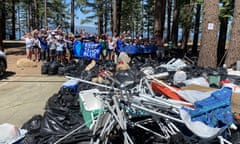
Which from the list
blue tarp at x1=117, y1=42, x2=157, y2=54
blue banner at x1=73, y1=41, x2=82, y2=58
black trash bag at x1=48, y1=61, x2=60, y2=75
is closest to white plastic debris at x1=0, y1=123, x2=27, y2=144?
black trash bag at x1=48, y1=61, x2=60, y2=75

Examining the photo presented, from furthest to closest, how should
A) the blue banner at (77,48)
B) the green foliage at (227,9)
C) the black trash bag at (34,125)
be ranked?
the green foliage at (227,9), the blue banner at (77,48), the black trash bag at (34,125)

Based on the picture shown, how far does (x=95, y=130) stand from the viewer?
3.31 metres

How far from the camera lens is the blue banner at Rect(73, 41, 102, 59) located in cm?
1318

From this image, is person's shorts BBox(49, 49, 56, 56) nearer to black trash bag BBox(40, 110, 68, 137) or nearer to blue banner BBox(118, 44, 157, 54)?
blue banner BBox(118, 44, 157, 54)

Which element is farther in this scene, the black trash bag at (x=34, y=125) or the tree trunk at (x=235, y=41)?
the tree trunk at (x=235, y=41)

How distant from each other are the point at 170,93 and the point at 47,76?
7.85 meters

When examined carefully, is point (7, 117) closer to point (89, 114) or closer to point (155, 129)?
point (89, 114)

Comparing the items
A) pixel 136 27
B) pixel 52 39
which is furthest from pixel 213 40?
pixel 136 27

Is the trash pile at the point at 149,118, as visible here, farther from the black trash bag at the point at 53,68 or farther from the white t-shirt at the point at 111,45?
the white t-shirt at the point at 111,45

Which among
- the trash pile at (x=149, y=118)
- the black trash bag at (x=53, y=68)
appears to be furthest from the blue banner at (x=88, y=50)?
the trash pile at (x=149, y=118)

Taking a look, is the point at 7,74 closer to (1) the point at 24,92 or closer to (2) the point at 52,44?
(2) the point at 52,44

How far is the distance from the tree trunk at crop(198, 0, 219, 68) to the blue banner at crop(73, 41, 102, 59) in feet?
15.8

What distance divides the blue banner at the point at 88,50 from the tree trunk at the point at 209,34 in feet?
15.8

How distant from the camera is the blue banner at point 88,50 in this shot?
13.2 metres
